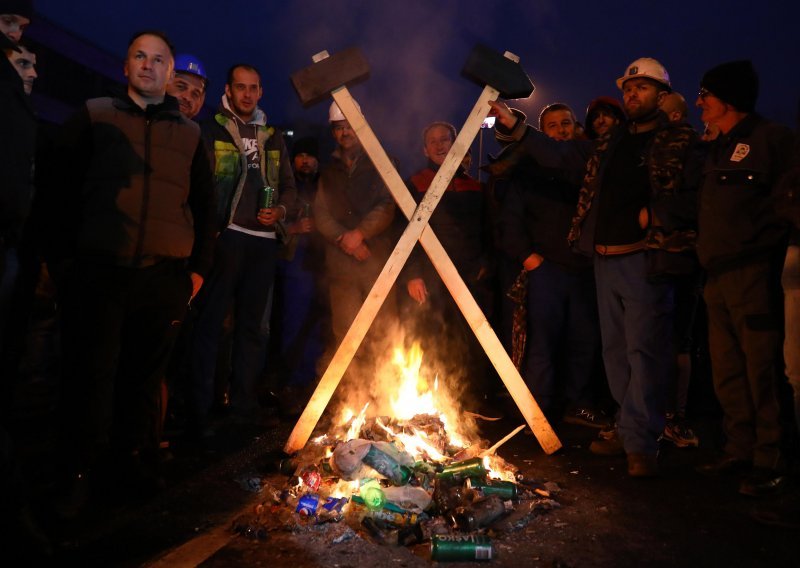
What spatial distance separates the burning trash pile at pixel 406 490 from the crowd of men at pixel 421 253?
33.3 inches

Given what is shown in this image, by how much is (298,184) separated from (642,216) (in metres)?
3.77

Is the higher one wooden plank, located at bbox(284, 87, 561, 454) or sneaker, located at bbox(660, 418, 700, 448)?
wooden plank, located at bbox(284, 87, 561, 454)

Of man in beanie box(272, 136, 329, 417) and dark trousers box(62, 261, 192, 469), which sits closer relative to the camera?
dark trousers box(62, 261, 192, 469)

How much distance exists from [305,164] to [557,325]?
10.8ft

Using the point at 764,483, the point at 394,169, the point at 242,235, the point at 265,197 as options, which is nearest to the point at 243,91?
the point at 265,197

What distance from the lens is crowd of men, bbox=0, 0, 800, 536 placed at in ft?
10.9

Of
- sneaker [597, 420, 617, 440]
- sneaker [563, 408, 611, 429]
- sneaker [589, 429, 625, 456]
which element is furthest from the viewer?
sneaker [563, 408, 611, 429]

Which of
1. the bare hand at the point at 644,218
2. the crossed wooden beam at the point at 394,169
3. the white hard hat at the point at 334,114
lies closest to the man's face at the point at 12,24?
the crossed wooden beam at the point at 394,169

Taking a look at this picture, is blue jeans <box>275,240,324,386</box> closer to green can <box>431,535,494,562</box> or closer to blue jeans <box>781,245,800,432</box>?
green can <box>431,535,494,562</box>

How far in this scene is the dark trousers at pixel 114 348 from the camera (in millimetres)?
3266

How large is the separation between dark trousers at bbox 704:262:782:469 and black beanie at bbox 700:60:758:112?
1.04 metres

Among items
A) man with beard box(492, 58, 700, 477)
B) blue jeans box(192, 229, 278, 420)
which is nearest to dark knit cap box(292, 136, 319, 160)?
blue jeans box(192, 229, 278, 420)

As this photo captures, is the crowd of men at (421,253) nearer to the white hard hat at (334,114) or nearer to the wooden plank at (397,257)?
the white hard hat at (334,114)

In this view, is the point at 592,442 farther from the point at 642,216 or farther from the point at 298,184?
the point at 298,184
